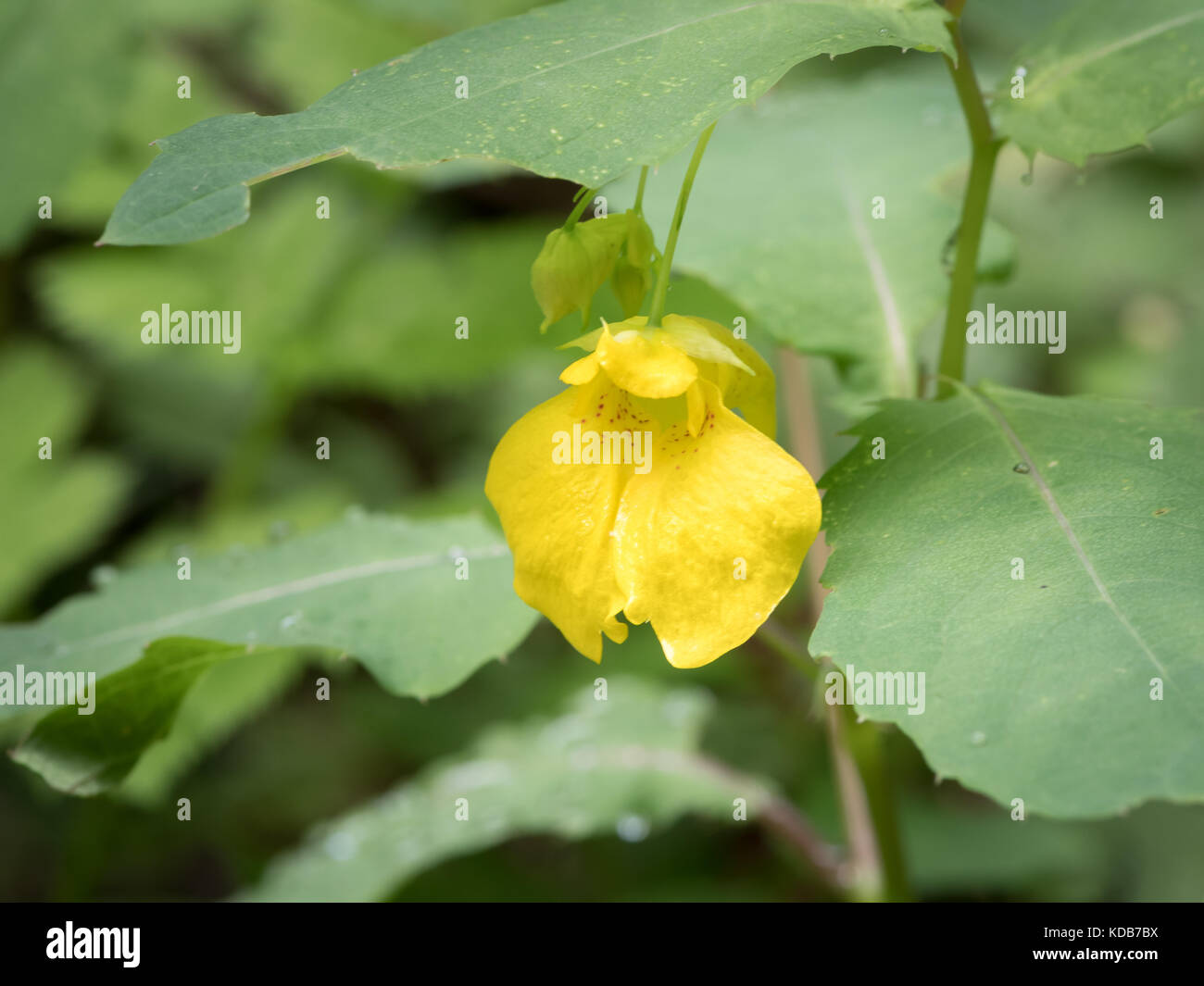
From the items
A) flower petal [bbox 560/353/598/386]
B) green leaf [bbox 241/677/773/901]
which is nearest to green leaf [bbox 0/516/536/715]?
flower petal [bbox 560/353/598/386]

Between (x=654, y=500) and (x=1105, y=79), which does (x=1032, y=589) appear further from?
(x=1105, y=79)

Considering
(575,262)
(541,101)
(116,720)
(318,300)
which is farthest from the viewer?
(318,300)

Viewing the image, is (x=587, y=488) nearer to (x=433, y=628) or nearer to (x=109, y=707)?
(x=433, y=628)

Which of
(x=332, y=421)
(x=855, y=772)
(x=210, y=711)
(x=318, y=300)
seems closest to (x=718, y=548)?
(x=855, y=772)

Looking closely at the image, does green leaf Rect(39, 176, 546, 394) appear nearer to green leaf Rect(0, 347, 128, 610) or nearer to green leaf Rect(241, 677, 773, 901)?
green leaf Rect(0, 347, 128, 610)

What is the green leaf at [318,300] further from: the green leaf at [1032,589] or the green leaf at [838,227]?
the green leaf at [1032,589]

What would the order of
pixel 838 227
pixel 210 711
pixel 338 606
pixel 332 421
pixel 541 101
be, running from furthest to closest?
1. pixel 332 421
2. pixel 210 711
3. pixel 838 227
4. pixel 338 606
5. pixel 541 101
